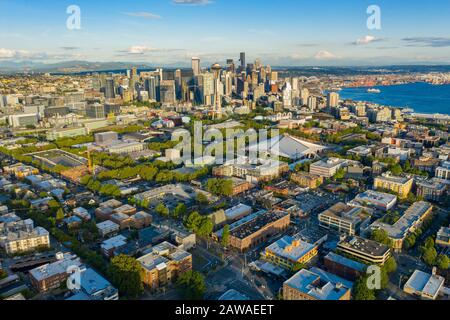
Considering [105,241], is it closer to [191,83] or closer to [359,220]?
[359,220]

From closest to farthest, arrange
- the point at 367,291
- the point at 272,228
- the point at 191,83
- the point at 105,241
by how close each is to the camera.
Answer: the point at 367,291 < the point at 105,241 < the point at 272,228 < the point at 191,83

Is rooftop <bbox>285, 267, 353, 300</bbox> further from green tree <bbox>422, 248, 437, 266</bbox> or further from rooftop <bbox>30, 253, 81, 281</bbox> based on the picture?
rooftop <bbox>30, 253, 81, 281</bbox>

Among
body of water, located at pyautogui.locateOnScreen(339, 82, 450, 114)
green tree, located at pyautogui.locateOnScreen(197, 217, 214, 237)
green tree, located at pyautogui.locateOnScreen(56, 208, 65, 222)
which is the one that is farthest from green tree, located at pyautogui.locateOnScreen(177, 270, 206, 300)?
body of water, located at pyautogui.locateOnScreen(339, 82, 450, 114)

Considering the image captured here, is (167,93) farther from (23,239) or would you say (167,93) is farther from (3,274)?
(3,274)

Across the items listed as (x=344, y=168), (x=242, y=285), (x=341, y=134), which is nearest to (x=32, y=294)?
(x=242, y=285)

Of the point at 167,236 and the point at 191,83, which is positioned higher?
the point at 191,83
